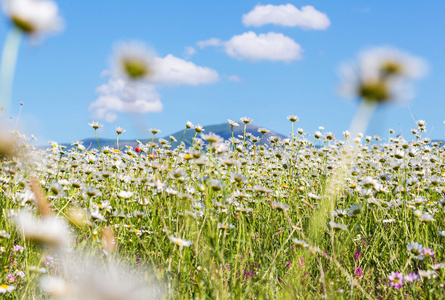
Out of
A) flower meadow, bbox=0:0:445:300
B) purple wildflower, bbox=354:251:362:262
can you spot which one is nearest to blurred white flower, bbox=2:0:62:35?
flower meadow, bbox=0:0:445:300

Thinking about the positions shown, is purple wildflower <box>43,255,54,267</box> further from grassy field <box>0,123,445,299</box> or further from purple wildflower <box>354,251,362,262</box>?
purple wildflower <box>354,251,362,262</box>

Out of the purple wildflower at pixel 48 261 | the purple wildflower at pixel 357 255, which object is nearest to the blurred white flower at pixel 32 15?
the purple wildflower at pixel 48 261

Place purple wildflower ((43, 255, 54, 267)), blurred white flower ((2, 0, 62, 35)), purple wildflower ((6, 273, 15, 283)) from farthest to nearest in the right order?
purple wildflower ((43, 255, 54, 267))
purple wildflower ((6, 273, 15, 283))
blurred white flower ((2, 0, 62, 35))

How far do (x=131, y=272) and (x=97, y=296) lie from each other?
185 centimetres

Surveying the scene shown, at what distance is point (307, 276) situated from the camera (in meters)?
2.31

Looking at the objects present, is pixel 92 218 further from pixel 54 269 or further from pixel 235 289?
pixel 235 289

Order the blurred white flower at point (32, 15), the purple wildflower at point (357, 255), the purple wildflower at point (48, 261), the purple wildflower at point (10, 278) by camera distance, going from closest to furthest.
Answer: the blurred white flower at point (32, 15), the purple wildflower at point (10, 278), the purple wildflower at point (48, 261), the purple wildflower at point (357, 255)

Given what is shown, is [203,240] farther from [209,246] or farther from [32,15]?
[32,15]

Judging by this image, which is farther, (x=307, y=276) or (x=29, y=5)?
(x=307, y=276)

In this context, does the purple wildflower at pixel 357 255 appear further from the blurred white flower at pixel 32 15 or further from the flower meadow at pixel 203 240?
the blurred white flower at pixel 32 15

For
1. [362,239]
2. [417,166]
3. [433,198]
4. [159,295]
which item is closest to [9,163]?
[159,295]

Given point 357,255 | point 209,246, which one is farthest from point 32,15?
point 357,255

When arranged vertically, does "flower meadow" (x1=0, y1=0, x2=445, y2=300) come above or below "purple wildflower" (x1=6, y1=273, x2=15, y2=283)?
above

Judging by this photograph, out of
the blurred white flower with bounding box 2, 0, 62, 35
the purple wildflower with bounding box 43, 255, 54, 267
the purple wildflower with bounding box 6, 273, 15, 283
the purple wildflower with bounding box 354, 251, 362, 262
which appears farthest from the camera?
the purple wildflower with bounding box 354, 251, 362, 262
